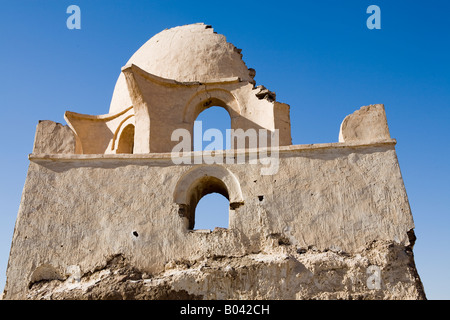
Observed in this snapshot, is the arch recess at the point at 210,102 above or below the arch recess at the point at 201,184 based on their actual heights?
above

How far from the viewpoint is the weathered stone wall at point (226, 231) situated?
7.49 metres

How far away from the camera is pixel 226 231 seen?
797cm

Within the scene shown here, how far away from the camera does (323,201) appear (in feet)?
26.4

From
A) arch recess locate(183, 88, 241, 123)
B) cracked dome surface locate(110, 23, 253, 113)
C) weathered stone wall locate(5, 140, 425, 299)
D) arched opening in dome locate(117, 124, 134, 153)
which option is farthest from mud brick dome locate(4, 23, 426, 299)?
cracked dome surface locate(110, 23, 253, 113)

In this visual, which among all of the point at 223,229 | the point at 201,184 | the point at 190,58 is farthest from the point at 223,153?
the point at 190,58

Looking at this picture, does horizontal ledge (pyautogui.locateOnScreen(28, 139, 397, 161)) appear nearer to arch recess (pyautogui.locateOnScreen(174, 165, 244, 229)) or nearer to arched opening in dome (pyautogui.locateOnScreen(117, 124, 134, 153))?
arch recess (pyautogui.locateOnScreen(174, 165, 244, 229))

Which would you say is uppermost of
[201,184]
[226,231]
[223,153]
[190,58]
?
[190,58]

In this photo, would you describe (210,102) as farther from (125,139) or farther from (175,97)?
(125,139)

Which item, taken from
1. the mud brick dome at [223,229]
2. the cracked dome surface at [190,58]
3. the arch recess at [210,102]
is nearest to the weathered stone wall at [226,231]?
the mud brick dome at [223,229]

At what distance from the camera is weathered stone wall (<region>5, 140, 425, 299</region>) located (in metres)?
7.49

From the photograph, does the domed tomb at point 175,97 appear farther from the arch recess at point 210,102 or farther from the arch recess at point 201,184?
the arch recess at point 201,184
